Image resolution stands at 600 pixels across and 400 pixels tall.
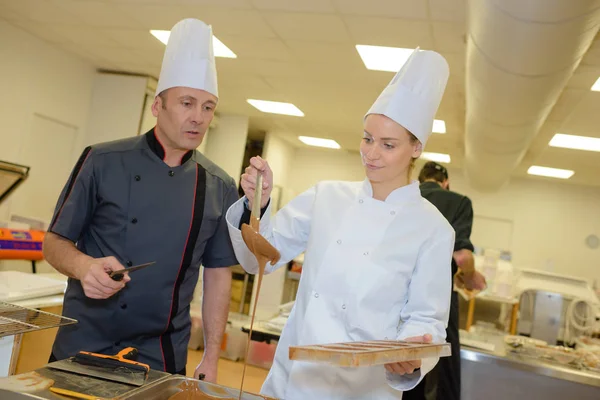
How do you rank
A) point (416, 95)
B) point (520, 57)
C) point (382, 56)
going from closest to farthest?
1. point (416, 95)
2. point (520, 57)
3. point (382, 56)

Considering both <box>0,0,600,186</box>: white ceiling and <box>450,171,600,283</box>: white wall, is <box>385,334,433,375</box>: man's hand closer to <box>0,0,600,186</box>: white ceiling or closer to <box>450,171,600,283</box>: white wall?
<box>0,0,600,186</box>: white ceiling

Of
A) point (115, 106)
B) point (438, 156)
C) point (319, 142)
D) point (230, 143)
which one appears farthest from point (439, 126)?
point (115, 106)

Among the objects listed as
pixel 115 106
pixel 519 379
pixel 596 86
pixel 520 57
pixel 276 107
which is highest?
pixel 276 107

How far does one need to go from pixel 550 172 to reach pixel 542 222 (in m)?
1.24

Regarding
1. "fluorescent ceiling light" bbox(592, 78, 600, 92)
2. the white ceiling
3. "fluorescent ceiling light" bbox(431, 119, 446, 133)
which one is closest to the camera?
the white ceiling

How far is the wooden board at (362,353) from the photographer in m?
0.92

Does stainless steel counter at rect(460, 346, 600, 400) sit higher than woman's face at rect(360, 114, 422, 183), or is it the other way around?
woman's face at rect(360, 114, 422, 183)

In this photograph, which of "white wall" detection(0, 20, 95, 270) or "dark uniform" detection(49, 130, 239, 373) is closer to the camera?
"dark uniform" detection(49, 130, 239, 373)

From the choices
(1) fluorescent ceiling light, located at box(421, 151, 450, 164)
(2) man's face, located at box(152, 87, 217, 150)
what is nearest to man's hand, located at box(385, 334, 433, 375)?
(2) man's face, located at box(152, 87, 217, 150)

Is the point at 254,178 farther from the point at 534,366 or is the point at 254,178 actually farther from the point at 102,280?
the point at 534,366

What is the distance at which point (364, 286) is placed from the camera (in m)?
1.42

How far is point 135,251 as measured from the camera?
159cm

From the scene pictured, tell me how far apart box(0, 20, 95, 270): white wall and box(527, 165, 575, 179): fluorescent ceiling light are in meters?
6.35

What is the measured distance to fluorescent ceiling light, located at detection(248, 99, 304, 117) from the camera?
7.01m
